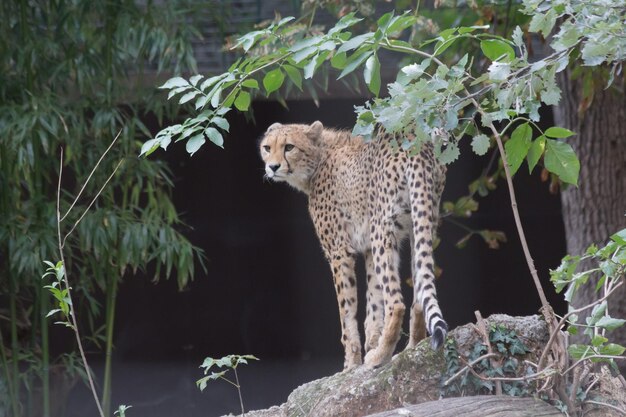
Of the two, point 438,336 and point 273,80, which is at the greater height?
point 273,80

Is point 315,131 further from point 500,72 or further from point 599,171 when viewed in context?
point 500,72

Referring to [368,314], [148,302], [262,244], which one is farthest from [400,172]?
[148,302]

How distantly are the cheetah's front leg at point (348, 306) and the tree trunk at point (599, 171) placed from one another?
1.44 metres

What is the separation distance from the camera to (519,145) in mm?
2107

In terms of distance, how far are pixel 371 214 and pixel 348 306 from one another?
0.36m

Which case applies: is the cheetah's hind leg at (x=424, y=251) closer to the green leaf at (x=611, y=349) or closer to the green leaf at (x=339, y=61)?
the green leaf at (x=611, y=349)

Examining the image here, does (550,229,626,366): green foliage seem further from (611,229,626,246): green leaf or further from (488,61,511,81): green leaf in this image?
(488,61,511,81): green leaf

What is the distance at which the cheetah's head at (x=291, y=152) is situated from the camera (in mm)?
3709

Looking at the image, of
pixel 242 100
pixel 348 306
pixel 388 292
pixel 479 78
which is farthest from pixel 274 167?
pixel 479 78

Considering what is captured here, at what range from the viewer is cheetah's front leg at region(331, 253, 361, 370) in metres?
3.53

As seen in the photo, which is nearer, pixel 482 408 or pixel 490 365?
pixel 482 408

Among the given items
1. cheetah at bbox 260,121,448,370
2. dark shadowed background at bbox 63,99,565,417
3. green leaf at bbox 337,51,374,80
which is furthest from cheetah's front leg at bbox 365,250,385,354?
dark shadowed background at bbox 63,99,565,417

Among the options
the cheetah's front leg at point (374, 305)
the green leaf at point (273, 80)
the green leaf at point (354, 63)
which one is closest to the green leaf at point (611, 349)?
the green leaf at point (354, 63)

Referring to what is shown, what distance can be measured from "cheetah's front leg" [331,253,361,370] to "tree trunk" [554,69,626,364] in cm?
144
